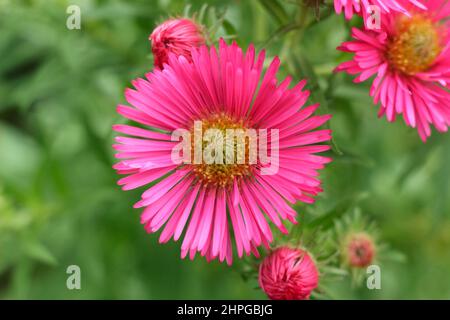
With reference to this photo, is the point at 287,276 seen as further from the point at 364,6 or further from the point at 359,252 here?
the point at 364,6

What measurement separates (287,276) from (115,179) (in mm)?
1472

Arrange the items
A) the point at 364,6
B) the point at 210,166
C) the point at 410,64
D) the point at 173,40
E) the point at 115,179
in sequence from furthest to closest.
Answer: the point at 115,179, the point at 210,166, the point at 410,64, the point at 173,40, the point at 364,6

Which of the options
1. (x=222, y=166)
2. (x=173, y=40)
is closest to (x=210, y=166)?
(x=222, y=166)

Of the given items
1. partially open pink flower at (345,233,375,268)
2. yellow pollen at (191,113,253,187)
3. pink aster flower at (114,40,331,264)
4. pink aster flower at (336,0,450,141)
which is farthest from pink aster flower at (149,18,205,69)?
partially open pink flower at (345,233,375,268)

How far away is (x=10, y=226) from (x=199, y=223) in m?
1.27

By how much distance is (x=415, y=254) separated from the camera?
3.47m

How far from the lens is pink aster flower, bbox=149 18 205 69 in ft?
6.32

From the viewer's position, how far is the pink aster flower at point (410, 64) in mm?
1931

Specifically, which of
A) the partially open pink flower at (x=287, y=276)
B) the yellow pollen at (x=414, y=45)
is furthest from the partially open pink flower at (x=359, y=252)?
the yellow pollen at (x=414, y=45)

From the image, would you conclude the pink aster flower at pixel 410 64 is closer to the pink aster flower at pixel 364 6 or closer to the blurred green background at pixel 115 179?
the pink aster flower at pixel 364 6

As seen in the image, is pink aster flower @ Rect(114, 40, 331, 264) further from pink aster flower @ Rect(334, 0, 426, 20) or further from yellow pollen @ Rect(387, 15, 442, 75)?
yellow pollen @ Rect(387, 15, 442, 75)

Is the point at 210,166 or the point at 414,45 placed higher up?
the point at 414,45

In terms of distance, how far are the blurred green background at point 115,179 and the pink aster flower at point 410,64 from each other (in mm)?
406

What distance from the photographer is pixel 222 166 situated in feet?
7.52
